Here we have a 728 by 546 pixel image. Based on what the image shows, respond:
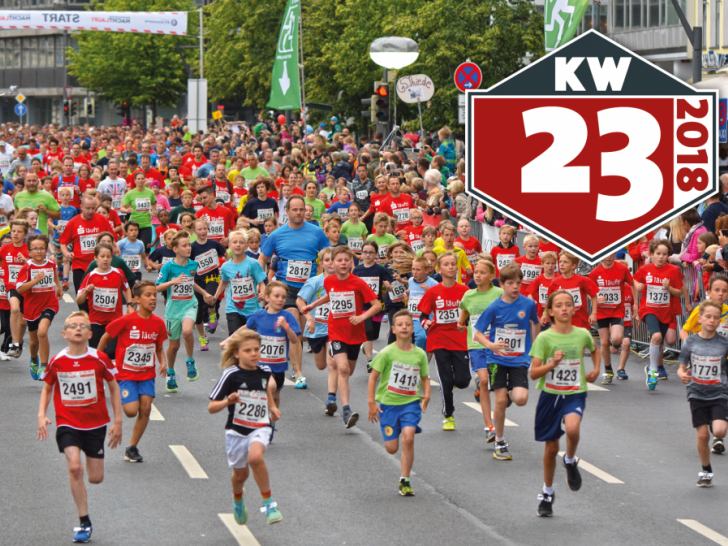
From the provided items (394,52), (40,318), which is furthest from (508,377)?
(394,52)

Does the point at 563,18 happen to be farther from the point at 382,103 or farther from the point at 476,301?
the point at 382,103

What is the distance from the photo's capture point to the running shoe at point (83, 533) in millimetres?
7770

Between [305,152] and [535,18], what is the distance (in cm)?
710

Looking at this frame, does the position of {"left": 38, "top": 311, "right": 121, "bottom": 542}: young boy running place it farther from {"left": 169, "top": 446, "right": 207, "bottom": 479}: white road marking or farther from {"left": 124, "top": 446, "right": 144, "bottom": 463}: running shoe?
{"left": 124, "top": 446, "right": 144, "bottom": 463}: running shoe

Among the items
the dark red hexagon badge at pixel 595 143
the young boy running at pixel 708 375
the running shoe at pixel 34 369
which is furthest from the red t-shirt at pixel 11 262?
the dark red hexagon badge at pixel 595 143

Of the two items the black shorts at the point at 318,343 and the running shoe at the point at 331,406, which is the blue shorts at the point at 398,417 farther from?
the black shorts at the point at 318,343

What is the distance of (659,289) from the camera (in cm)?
1374

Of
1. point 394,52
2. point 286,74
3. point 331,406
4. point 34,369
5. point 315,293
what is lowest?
point 331,406

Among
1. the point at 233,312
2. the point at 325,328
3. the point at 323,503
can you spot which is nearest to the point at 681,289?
the point at 325,328

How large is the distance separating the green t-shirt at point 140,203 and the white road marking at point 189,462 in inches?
421

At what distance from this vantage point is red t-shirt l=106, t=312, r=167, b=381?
10195mm

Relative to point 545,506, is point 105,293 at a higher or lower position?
higher

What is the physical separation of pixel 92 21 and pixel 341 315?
3480 cm

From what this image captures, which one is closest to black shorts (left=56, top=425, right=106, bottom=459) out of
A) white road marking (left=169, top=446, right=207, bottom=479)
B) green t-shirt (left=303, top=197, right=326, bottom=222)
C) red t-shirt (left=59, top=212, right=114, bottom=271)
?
white road marking (left=169, top=446, right=207, bottom=479)
